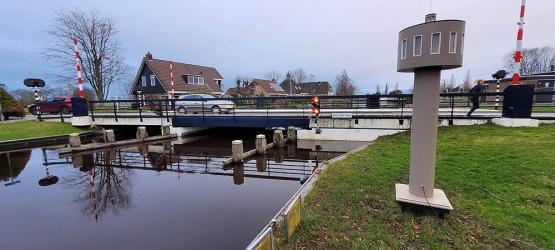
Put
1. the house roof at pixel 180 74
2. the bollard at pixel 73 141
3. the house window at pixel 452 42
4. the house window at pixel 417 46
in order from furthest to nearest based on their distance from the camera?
the house roof at pixel 180 74
the bollard at pixel 73 141
the house window at pixel 417 46
the house window at pixel 452 42

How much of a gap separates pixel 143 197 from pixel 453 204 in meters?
6.19

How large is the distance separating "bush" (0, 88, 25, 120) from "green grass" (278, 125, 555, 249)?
22252 millimetres

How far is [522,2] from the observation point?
7.96m

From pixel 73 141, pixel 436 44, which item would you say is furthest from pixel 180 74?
pixel 436 44

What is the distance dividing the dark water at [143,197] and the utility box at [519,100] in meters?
5.47

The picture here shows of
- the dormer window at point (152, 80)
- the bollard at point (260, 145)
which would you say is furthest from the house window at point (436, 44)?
the dormer window at point (152, 80)

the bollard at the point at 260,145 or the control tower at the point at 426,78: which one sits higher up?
the control tower at the point at 426,78

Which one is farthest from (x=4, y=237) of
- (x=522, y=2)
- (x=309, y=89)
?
(x=309, y=89)

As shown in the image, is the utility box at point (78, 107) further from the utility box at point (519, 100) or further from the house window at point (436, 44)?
the utility box at point (519, 100)

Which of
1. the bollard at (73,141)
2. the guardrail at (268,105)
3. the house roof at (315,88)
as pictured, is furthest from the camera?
the house roof at (315,88)

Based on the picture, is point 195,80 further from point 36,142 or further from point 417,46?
point 417,46

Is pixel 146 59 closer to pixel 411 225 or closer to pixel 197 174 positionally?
pixel 197 174

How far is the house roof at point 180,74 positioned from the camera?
32562mm

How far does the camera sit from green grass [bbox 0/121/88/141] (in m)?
12.4
